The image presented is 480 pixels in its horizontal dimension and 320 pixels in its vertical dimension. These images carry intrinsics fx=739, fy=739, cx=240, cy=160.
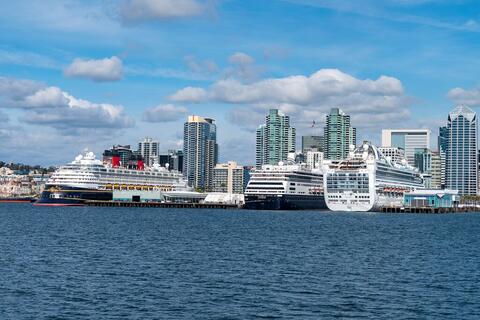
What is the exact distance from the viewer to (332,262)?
53688mm

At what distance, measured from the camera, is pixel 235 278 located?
45094 millimetres

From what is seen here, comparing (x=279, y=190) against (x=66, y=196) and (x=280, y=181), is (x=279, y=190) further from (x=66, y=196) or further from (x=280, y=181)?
(x=66, y=196)

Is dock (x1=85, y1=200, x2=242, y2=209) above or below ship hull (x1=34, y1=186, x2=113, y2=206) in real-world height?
below

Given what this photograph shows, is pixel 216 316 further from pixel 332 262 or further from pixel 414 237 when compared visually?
pixel 414 237

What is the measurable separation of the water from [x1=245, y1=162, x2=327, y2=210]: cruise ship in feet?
322

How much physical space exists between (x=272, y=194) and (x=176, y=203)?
34475mm

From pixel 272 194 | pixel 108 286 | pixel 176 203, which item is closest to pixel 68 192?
pixel 176 203

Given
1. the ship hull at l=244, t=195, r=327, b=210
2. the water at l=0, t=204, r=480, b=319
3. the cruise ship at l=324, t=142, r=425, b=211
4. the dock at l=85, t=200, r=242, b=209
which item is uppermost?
the cruise ship at l=324, t=142, r=425, b=211

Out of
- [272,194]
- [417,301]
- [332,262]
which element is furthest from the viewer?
[272,194]

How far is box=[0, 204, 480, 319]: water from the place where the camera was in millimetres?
35562

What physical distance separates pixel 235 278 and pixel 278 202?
421 feet

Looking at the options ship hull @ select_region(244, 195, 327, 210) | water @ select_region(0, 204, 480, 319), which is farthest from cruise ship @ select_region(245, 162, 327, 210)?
water @ select_region(0, 204, 480, 319)

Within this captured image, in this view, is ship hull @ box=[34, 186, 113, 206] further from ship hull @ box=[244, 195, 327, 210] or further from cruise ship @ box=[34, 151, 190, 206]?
ship hull @ box=[244, 195, 327, 210]

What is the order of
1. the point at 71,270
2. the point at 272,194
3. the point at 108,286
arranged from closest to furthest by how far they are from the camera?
the point at 108,286 < the point at 71,270 < the point at 272,194
